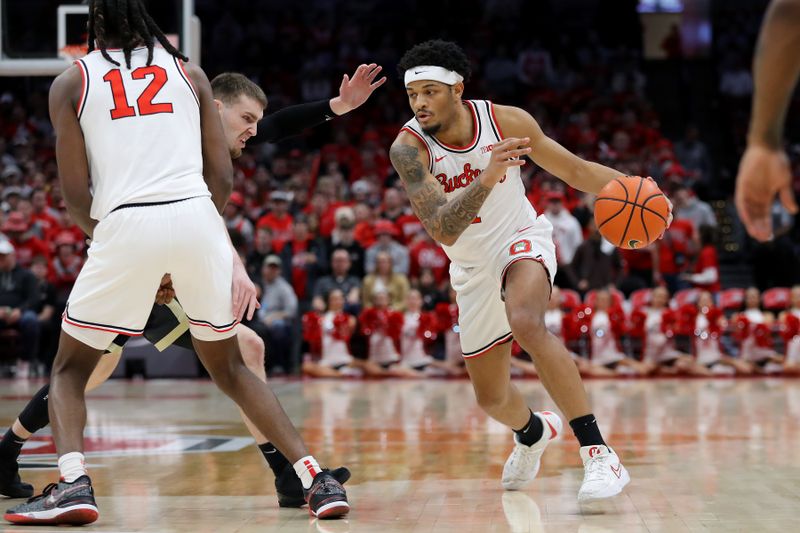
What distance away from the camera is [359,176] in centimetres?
1817

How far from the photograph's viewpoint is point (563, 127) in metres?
20.1

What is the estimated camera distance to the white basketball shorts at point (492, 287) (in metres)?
5.22

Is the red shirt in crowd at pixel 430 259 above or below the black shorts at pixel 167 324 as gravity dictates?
below

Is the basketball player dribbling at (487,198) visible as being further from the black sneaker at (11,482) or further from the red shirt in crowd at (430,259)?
the red shirt in crowd at (430,259)

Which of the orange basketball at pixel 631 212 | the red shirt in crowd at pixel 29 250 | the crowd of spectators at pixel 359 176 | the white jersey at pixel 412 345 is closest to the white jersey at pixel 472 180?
the orange basketball at pixel 631 212

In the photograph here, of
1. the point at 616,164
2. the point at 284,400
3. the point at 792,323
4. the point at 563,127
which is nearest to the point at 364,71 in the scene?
the point at 284,400

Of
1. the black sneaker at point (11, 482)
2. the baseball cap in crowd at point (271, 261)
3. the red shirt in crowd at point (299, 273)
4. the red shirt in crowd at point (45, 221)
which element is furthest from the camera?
the red shirt in crowd at point (45, 221)

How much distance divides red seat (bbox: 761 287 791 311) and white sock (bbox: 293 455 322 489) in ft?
36.1

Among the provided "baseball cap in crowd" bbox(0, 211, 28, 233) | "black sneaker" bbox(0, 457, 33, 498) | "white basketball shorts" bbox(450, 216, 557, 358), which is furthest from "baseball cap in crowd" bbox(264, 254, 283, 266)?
"black sneaker" bbox(0, 457, 33, 498)

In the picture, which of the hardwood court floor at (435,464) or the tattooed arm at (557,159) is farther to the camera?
the tattooed arm at (557,159)

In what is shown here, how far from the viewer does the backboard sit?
9281 mm

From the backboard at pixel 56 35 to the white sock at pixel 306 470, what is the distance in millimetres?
5708

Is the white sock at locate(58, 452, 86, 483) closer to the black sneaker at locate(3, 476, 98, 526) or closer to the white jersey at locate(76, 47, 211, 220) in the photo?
the black sneaker at locate(3, 476, 98, 526)

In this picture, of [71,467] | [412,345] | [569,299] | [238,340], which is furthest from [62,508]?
[569,299]
